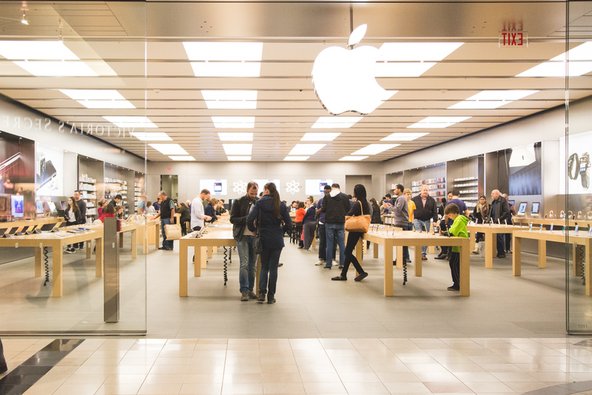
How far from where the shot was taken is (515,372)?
13.3 ft

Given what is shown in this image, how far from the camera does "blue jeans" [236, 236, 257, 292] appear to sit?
6996 millimetres

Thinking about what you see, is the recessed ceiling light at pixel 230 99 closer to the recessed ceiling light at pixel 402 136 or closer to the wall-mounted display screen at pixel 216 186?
the recessed ceiling light at pixel 402 136

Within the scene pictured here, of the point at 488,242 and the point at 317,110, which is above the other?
the point at 317,110

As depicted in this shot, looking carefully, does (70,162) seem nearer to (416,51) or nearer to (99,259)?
(99,259)

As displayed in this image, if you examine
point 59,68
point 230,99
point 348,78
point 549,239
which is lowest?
point 549,239

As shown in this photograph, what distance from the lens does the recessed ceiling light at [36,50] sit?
18.9 ft

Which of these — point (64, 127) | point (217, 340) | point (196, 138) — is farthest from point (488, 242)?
point (196, 138)

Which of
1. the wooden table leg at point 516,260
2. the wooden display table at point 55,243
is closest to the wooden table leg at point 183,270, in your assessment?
the wooden display table at point 55,243

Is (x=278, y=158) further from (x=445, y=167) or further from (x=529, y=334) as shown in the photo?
(x=529, y=334)

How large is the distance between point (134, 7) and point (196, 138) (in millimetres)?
13571

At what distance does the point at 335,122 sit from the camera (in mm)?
15039

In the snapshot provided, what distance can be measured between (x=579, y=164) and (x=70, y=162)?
656 cm

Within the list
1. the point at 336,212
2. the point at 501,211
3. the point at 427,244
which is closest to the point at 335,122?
the point at 501,211

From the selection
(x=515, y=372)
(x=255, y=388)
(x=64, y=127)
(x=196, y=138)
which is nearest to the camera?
(x=255, y=388)
